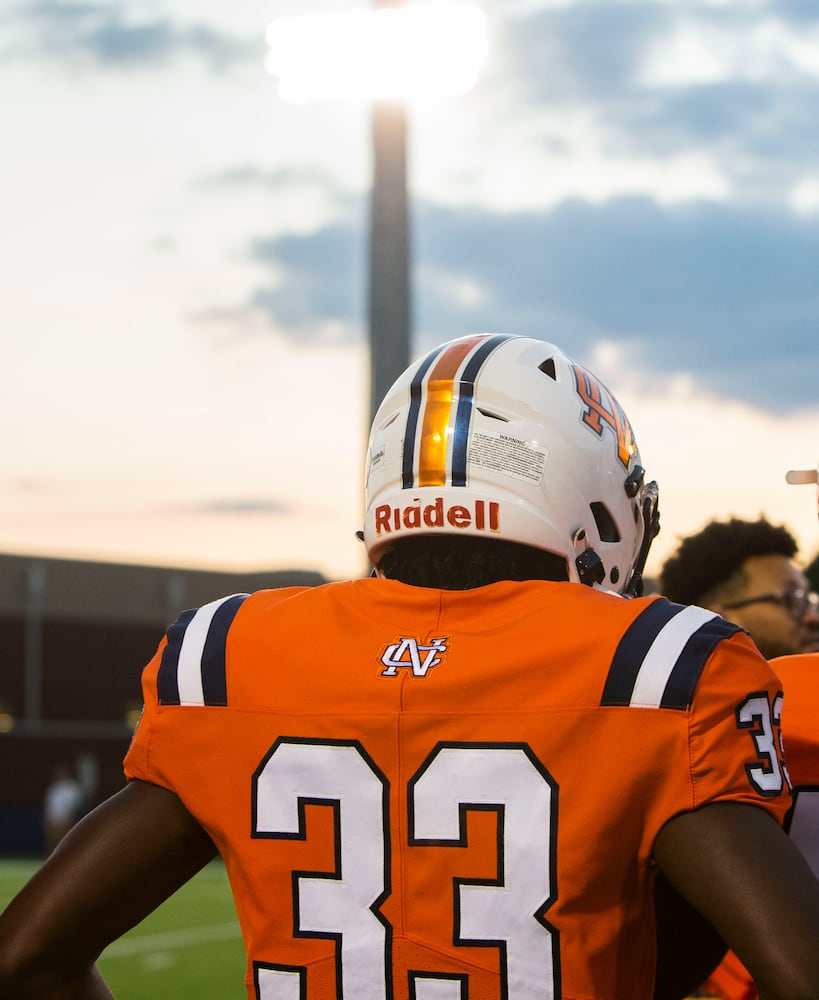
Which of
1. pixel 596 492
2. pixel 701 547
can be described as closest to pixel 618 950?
pixel 596 492

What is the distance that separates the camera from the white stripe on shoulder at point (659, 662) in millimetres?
1779

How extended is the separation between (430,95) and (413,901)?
163 inches

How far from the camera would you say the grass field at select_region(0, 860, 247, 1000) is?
11.2m

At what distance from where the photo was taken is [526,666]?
72.8 inches

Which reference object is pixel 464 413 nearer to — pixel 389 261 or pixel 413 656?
pixel 413 656

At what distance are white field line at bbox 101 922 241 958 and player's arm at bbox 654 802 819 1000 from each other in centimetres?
1213

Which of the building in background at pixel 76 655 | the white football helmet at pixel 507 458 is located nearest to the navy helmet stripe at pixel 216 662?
the white football helmet at pixel 507 458

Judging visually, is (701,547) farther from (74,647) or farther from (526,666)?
(74,647)

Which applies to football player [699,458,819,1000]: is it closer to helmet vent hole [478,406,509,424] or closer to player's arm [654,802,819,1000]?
player's arm [654,802,819,1000]

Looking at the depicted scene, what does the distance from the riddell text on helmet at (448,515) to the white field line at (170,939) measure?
465 inches

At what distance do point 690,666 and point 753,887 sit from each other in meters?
0.27

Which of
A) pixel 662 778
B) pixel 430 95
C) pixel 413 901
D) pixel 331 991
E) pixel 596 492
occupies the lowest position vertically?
pixel 331 991

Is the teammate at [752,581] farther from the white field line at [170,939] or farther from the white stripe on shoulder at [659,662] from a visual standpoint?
the white field line at [170,939]

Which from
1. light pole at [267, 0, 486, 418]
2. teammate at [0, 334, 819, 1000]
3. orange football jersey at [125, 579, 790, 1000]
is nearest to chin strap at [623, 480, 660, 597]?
teammate at [0, 334, 819, 1000]
